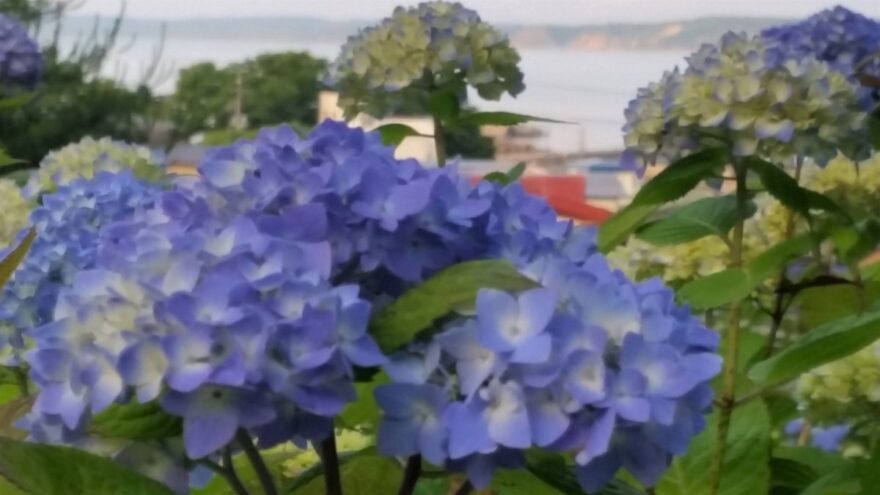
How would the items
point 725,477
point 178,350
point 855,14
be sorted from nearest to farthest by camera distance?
point 178,350 → point 725,477 → point 855,14

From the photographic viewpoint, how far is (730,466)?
57cm

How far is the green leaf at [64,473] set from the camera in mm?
298

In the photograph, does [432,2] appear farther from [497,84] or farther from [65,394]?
[65,394]

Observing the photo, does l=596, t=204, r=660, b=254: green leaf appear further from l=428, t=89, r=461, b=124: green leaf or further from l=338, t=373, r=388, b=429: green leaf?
l=338, t=373, r=388, b=429: green leaf

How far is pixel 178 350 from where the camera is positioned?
28 cm

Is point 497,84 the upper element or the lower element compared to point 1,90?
upper

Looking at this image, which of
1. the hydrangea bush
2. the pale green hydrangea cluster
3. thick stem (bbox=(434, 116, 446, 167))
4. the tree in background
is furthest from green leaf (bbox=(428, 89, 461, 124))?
the tree in background

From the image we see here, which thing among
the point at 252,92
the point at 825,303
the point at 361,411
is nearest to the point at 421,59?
the point at 825,303

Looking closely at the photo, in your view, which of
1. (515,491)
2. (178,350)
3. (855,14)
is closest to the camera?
(178,350)

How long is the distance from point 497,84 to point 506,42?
27 mm

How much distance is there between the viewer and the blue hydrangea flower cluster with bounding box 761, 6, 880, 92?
78cm

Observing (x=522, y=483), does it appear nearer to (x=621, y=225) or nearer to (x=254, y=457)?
(x=254, y=457)

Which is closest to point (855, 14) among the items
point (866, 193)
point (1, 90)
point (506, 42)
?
point (866, 193)

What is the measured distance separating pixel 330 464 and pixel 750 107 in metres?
0.38
